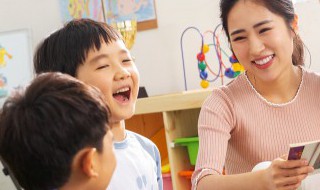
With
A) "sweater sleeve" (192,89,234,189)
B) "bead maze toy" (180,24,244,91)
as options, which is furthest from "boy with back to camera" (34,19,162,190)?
"bead maze toy" (180,24,244,91)

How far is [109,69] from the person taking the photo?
1.27 meters

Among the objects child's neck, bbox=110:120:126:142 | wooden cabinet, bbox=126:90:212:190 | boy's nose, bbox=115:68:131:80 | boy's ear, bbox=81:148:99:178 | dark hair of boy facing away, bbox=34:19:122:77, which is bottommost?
wooden cabinet, bbox=126:90:212:190

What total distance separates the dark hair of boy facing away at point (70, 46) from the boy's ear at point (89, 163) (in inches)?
15.6

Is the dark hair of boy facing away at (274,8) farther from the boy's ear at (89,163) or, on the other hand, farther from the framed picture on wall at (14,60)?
the framed picture on wall at (14,60)

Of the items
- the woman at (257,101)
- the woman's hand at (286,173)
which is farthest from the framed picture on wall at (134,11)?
the woman's hand at (286,173)

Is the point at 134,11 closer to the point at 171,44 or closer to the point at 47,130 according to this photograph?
the point at 171,44

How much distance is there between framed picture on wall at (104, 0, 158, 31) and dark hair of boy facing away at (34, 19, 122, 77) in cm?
166

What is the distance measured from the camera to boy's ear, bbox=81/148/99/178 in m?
0.92

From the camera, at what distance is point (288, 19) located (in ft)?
4.67

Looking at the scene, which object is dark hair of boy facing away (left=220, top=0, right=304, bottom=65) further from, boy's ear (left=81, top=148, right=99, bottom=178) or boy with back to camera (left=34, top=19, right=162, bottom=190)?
boy's ear (left=81, top=148, right=99, bottom=178)

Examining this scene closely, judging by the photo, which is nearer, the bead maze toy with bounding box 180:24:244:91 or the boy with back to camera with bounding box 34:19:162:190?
the boy with back to camera with bounding box 34:19:162:190

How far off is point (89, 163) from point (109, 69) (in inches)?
15.6

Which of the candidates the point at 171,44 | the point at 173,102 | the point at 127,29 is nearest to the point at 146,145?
the point at 173,102

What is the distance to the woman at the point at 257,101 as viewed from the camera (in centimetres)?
138
